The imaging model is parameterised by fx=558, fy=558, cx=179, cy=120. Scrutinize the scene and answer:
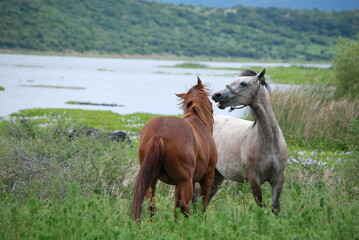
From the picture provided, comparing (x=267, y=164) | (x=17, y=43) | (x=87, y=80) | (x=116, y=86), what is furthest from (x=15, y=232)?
(x=17, y=43)

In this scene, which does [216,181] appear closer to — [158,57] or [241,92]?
[241,92]

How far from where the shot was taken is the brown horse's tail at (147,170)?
615cm

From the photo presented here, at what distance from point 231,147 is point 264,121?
42.0 inches

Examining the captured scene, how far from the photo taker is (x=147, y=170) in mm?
6160

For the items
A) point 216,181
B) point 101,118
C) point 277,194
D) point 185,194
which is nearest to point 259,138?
point 277,194

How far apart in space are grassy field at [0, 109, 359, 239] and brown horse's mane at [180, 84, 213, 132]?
114cm

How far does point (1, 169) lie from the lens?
8406 mm

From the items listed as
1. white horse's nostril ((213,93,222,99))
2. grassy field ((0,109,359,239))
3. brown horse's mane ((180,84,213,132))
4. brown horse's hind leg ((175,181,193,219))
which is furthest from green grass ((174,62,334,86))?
brown horse's hind leg ((175,181,193,219))

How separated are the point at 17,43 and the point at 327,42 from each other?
8092 cm

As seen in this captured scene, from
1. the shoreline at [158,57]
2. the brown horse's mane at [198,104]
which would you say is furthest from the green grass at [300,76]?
the shoreline at [158,57]

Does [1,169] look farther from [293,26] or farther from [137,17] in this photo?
[293,26]

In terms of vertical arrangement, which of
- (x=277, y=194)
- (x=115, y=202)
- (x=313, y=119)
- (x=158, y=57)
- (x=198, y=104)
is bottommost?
(x=158, y=57)

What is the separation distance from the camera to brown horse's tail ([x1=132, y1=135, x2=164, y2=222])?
615cm

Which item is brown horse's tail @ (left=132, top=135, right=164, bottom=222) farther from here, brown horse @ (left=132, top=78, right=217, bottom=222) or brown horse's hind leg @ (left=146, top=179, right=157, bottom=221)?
brown horse's hind leg @ (left=146, top=179, right=157, bottom=221)
